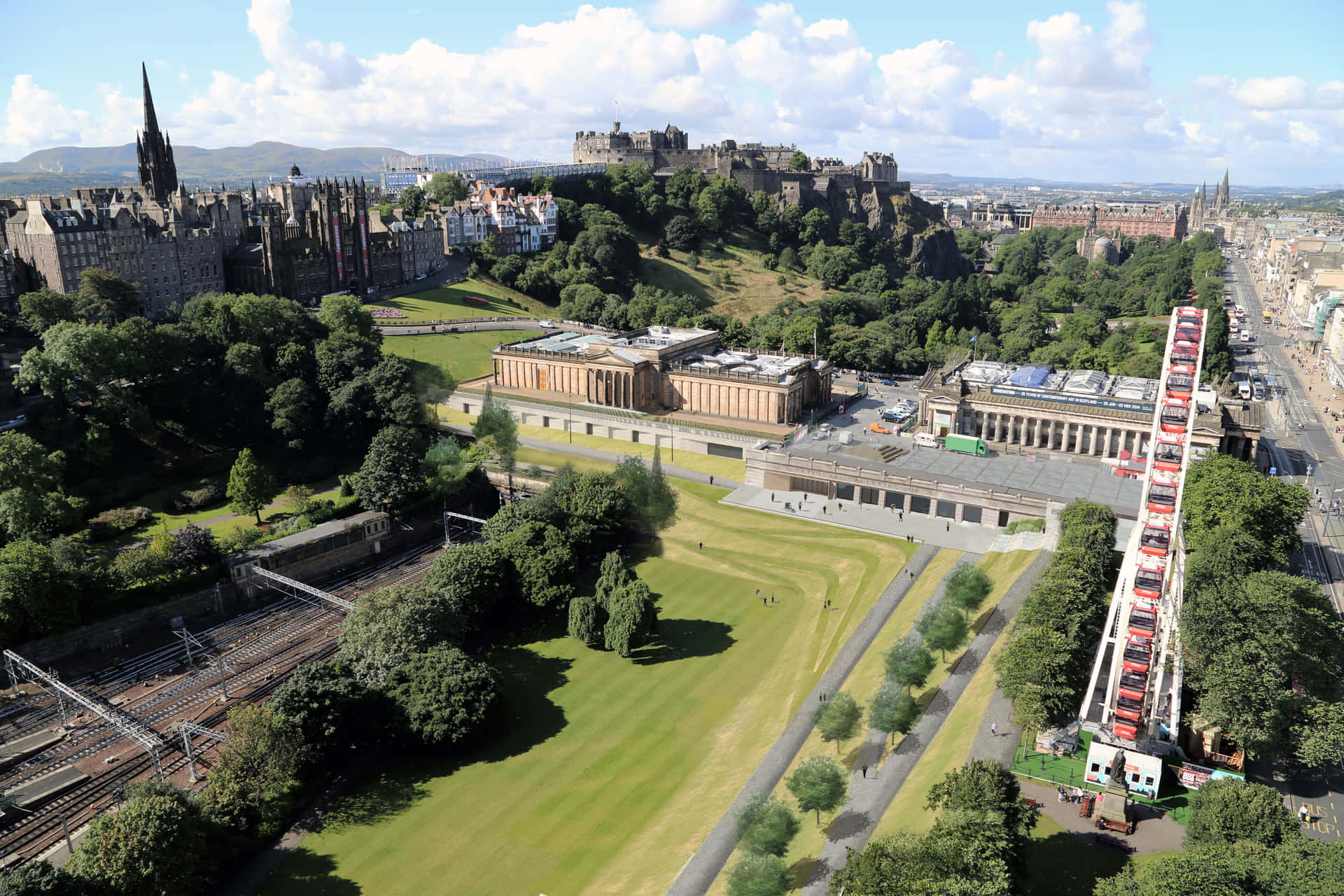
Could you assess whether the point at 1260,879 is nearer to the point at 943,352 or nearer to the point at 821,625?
the point at 821,625

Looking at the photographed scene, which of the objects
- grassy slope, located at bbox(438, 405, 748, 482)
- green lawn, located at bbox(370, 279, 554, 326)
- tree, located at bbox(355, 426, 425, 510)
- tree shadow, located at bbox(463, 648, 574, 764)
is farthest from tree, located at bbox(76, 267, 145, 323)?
tree shadow, located at bbox(463, 648, 574, 764)

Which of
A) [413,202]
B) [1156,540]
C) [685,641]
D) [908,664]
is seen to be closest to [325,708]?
[685,641]

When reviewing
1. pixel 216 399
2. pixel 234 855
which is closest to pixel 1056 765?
pixel 234 855

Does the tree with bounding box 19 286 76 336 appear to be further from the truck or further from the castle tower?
the truck

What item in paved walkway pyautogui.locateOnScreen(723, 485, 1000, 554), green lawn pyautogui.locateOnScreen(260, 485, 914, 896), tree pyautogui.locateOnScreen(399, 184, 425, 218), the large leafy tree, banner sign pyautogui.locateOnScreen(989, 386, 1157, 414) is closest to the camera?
green lawn pyautogui.locateOnScreen(260, 485, 914, 896)

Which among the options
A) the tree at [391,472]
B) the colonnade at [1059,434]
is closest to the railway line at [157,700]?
the tree at [391,472]

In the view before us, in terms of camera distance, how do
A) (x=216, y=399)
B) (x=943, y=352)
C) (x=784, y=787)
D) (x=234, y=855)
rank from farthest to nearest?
(x=943, y=352)
(x=216, y=399)
(x=784, y=787)
(x=234, y=855)

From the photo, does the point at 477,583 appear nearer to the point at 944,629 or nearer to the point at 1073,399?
the point at 944,629
